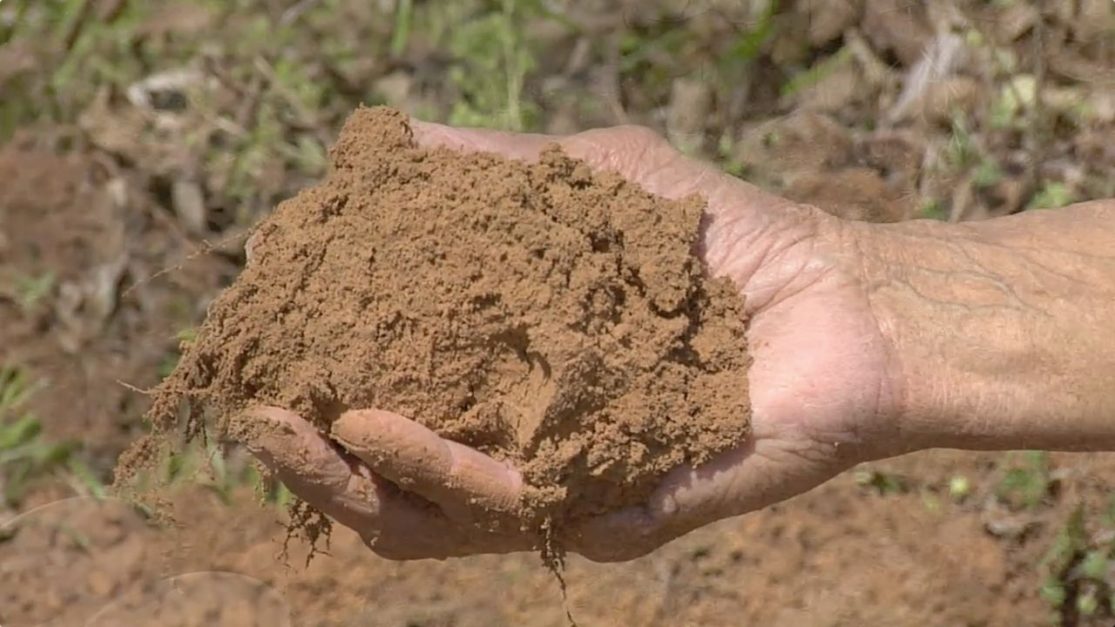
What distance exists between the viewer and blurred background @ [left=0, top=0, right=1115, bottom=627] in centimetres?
298

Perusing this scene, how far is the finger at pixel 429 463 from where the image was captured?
5.84 feet

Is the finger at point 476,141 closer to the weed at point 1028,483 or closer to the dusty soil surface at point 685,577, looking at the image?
the dusty soil surface at point 685,577

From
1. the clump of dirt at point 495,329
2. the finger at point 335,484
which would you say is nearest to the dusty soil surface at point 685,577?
the finger at point 335,484

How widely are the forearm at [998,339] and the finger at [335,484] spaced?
825mm

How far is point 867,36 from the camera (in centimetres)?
391

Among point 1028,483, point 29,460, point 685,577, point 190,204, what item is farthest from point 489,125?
point 1028,483

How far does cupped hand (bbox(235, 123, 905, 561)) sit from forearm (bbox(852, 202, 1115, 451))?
0.17ft

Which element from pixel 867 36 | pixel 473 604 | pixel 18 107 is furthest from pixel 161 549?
pixel 867 36

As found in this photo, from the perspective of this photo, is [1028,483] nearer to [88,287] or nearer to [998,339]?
[998,339]

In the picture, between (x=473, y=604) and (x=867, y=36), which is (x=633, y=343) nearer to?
(x=473, y=604)

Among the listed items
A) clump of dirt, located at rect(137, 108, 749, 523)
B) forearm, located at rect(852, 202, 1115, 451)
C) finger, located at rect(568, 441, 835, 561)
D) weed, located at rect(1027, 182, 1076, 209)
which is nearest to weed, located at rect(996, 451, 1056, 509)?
weed, located at rect(1027, 182, 1076, 209)

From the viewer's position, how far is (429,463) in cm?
178

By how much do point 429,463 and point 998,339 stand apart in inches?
39.4

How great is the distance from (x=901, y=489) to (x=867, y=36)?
154 centimetres
